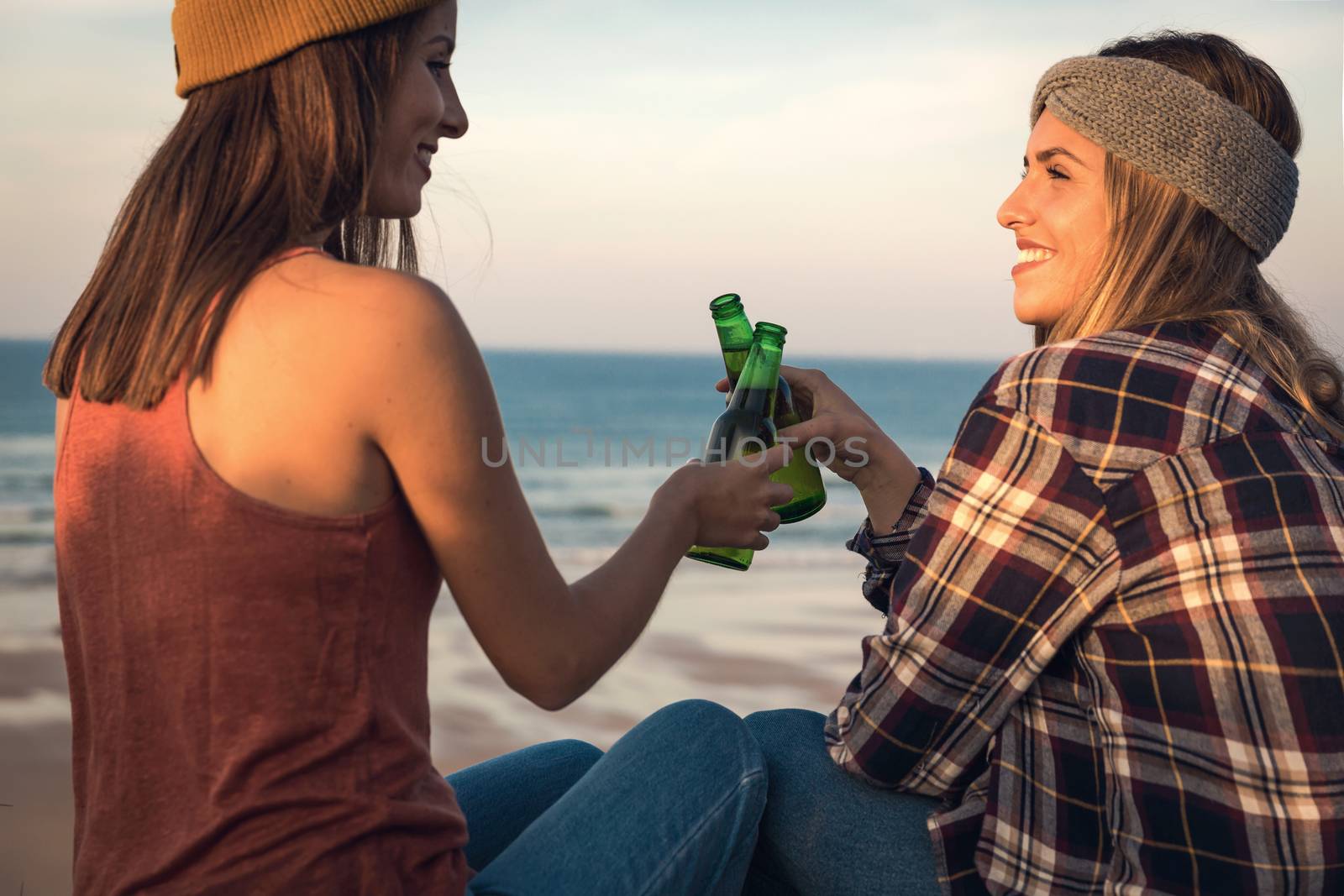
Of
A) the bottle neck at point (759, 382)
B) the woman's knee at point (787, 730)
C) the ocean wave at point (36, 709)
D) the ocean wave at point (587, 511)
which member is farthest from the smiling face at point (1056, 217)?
the ocean wave at point (587, 511)

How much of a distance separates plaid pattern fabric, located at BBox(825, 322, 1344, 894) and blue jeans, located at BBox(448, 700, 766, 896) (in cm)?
28

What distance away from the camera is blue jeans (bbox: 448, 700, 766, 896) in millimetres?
1826

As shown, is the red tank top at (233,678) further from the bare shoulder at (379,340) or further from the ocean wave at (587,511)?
the ocean wave at (587,511)

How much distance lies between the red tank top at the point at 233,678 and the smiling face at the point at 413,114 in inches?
12.9

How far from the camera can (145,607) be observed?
154cm

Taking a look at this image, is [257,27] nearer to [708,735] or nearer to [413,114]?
[413,114]

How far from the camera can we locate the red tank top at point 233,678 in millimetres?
1502

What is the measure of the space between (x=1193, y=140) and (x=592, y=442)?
26.3 metres

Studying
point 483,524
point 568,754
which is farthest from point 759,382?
point 483,524

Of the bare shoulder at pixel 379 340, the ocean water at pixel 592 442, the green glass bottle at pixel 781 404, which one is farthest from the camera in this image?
the ocean water at pixel 592 442

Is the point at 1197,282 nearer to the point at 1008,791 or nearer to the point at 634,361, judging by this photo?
the point at 1008,791

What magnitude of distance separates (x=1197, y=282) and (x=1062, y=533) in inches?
28.7

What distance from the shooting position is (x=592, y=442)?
2856 centimetres

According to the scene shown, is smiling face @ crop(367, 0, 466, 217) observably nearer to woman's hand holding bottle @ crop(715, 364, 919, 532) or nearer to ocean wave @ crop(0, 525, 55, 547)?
woman's hand holding bottle @ crop(715, 364, 919, 532)
